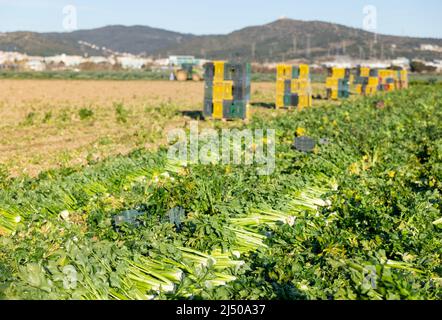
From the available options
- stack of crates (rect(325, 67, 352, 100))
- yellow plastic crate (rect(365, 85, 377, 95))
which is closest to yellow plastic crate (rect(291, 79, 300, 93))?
stack of crates (rect(325, 67, 352, 100))

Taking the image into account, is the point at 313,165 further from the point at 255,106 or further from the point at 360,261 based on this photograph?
the point at 255,106

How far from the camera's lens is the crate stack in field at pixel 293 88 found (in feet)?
75.0

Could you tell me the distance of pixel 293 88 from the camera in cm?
2289

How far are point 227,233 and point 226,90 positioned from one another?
12972mm

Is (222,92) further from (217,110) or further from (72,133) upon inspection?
(72,133)

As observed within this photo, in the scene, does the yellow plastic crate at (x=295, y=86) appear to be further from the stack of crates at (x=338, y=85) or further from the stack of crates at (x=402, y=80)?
the stack of crates at (x=402, y=80)

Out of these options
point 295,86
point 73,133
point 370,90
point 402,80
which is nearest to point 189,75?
point 402,80

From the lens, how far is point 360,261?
15.1 feet

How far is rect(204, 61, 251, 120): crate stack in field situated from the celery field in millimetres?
8992

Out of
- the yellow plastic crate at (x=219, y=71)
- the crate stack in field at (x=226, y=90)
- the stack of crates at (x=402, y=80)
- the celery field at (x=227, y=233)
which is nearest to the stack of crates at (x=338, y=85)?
the stack of crates at (x=402, y=80)

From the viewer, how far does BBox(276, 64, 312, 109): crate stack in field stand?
75.0 feet

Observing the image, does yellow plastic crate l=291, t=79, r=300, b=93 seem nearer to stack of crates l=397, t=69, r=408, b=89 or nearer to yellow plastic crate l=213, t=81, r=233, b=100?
yellow plastic crate l=213, t=81, r=233, b=100

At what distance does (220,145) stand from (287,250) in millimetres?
5448
